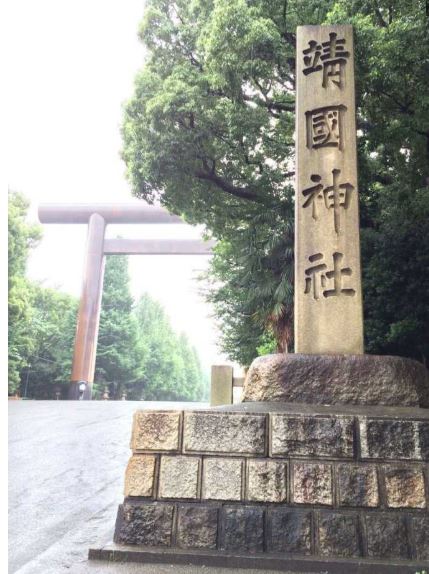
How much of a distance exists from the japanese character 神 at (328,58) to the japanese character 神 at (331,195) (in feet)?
2.75

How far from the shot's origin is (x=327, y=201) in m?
3.53

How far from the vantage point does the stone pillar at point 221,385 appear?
21.3 feet

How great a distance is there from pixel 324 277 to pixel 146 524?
1.93 meters

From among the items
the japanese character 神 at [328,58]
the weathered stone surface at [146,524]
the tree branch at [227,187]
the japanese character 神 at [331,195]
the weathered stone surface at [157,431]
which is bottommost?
the weathered stone surface at [146,524]

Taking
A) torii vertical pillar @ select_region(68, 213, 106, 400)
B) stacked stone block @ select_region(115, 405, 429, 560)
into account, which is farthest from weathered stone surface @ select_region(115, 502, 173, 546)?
torii vertical pillar @ select_region(68, 213, 106, 400)

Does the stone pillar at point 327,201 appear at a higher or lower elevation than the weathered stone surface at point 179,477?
higher

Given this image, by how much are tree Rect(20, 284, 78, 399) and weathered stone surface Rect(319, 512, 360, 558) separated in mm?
20114

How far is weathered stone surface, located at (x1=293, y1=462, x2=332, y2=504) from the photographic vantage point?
231 centimetres

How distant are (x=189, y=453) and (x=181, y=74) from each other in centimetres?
720

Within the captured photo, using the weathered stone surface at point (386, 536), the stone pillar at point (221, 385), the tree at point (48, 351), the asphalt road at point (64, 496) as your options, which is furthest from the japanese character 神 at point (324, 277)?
the tree at point (48, 351)

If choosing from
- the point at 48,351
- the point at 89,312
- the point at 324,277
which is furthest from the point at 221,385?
the point at 48,351

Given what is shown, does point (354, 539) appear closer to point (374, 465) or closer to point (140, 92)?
point (374, 465)

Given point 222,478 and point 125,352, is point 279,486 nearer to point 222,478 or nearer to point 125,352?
point 222,478

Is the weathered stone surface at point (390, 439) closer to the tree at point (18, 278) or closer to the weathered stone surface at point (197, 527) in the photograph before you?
the weathered stone surface at point (197, 527)
